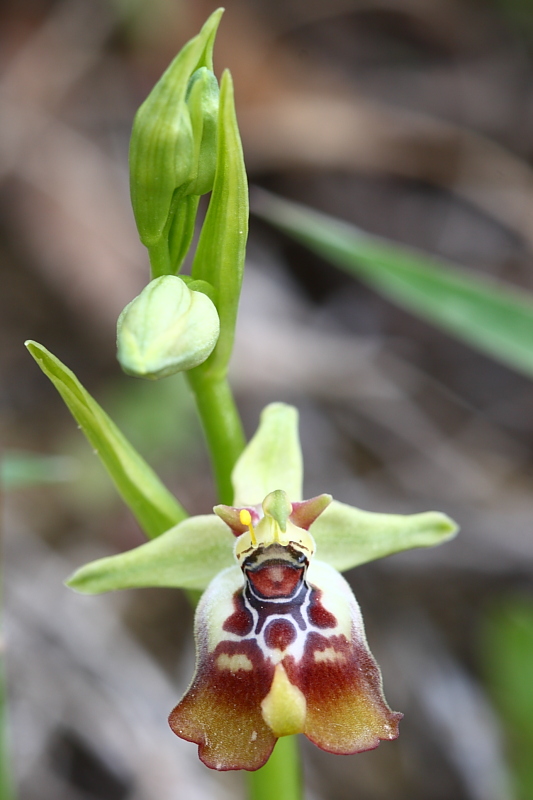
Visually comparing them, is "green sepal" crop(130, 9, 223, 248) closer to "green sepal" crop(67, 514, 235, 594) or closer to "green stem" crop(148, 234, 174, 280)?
"green stem" crop(148, 234, 174, 280)

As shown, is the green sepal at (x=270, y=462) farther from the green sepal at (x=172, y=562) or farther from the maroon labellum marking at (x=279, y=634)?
the maroon labellum marking at (x=279, y=634)

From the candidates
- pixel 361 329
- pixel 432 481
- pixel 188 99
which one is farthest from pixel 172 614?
pixel 188 99

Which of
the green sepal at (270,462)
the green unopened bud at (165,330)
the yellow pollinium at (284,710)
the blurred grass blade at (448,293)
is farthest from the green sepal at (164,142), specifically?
the yellow pollinium at (284,710)

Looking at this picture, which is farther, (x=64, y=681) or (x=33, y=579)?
(x=33, y=579)

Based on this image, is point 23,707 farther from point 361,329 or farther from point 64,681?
point 361,329

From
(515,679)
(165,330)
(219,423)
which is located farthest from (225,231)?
(515,679)

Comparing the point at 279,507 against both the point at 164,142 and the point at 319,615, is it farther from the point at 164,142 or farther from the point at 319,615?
the point at 164,142

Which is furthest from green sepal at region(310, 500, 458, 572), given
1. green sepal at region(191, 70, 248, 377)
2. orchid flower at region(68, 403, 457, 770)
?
green sepal at region(191, 70, 248, 377)
